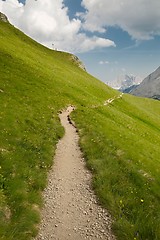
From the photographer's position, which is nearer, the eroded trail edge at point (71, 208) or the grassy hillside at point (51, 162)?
the eroded trail edge at point (71, 208)

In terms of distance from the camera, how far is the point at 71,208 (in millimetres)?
19828

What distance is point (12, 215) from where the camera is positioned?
18.2 metres

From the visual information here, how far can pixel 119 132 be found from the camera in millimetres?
37469

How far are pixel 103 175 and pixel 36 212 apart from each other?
274 inches

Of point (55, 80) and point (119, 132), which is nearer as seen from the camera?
point (119, 132)

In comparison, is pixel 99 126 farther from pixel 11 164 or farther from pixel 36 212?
pixel 36 212

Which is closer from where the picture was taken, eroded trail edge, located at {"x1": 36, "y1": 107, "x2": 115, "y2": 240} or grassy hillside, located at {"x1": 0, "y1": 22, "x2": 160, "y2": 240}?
eroded trail edge, located at {"x1": 36, "y1": 107, "x2": 115, "y2": 240}

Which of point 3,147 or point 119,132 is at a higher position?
point 119,132

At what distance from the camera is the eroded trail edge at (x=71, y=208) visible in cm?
1777

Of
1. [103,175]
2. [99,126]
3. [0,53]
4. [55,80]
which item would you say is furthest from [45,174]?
[0,53]

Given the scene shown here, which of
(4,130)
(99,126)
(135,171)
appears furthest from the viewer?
(99,126)

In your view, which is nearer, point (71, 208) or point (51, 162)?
point (71, 208)

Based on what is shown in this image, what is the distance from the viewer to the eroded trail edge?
17.8 m

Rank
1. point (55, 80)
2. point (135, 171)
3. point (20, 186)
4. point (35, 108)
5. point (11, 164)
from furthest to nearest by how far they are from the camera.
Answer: point (55, 80) → point (35, 108) → point (135, 171) → point (11, 164) → point (20, 186)
